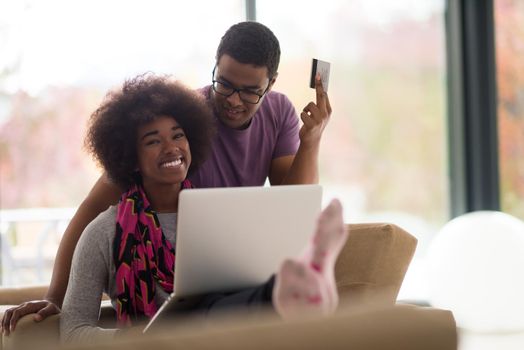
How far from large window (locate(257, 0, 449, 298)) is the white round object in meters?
1.38

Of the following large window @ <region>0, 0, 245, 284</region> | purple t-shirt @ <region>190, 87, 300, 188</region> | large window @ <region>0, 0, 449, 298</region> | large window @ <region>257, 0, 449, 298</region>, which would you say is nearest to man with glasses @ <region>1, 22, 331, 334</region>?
purple t-shirt @ <region>190, 87, 300, 188</region>

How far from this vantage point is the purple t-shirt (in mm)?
3014

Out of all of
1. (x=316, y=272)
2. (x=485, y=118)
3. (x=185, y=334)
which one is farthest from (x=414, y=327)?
(x=485, y=118)

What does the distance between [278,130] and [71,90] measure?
2.41 metres

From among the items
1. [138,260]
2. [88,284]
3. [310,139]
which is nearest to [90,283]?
[88,284]

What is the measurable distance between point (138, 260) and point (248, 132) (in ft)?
2.63

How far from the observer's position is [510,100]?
566 cm

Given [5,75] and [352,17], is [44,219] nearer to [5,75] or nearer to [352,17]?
[5,75]

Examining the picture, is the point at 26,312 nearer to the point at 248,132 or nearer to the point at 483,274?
the point at 248,132

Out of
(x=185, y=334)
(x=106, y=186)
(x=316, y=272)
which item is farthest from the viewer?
(x=106, y=186)

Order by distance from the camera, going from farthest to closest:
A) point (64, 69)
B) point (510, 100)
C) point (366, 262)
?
point (510, 100) < point (64, 69) < point (366, 262)

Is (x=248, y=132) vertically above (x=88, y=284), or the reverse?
(x=248, y=132)

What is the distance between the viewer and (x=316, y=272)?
1.56 meters

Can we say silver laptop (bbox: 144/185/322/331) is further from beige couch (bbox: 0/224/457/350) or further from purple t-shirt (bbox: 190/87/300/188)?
purple t-shirt (bbox: 190/87/300/188)
